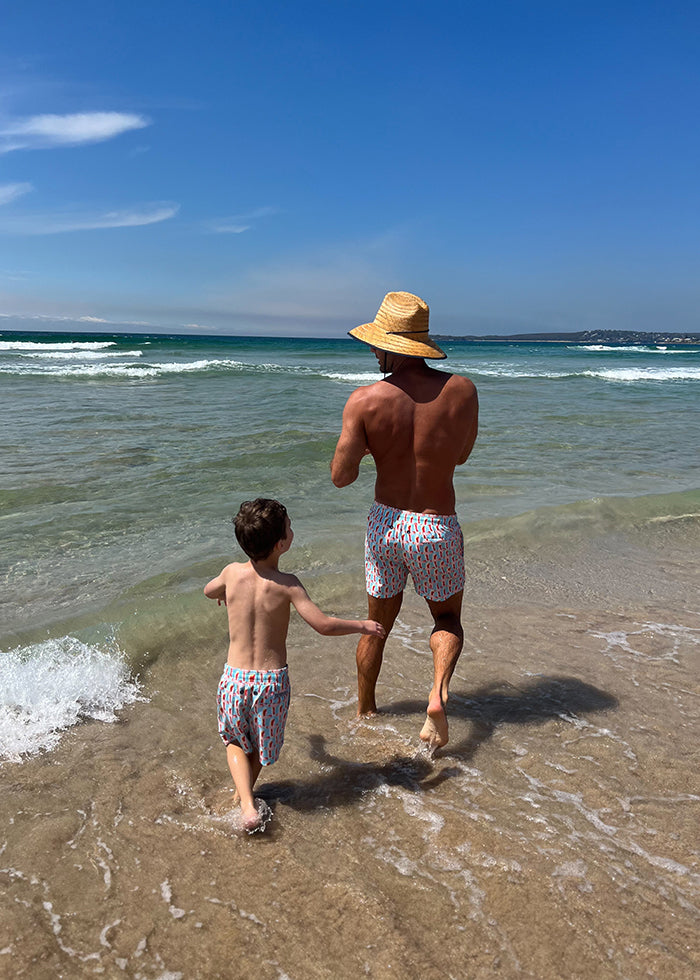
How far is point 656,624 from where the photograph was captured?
Result: 183 inches

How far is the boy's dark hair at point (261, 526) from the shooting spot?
2615mm

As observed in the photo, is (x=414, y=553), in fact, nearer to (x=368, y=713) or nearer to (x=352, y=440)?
Answer: (x=352, y=440)

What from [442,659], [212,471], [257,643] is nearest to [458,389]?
[442,659]

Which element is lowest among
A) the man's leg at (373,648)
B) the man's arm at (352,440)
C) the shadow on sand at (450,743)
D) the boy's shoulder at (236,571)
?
the shadow on sand at (450,743)

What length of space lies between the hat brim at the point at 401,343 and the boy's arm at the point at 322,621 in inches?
43.5

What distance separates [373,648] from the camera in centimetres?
338

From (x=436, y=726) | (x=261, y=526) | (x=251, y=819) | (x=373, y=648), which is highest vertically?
(x=261, y=526)

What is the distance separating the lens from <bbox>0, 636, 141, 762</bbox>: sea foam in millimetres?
3252

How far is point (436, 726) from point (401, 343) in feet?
5.41

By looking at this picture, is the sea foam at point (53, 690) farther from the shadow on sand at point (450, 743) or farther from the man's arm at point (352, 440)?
the man's arm at point (352, 440)

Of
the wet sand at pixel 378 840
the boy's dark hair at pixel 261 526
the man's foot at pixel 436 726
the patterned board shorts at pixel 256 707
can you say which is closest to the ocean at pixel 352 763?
the wet sand at pixel 378 840

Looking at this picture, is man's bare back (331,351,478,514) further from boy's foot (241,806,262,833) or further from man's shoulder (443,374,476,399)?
boy's foot (241,806,262,833)

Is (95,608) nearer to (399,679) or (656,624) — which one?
(399,679)

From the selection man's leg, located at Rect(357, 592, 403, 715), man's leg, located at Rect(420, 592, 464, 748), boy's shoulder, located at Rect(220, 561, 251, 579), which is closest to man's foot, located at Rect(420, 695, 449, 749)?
man's leg, located at Rect(420, 592, 464, 748)
